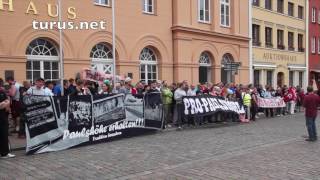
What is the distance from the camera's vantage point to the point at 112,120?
1335 cm

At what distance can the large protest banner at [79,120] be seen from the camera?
1129 cm

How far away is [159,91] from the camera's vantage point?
633 inches

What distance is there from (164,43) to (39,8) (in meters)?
8.02

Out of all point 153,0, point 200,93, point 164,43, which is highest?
point 153,0

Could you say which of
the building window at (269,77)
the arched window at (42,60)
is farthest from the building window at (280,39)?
the arched window at (42,60)

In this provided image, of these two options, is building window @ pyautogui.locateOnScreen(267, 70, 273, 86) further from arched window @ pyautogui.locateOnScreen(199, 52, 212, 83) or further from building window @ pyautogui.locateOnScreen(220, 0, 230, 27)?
arched window @ pyautogui.locateOnScreen(199, 52, 212, 83)

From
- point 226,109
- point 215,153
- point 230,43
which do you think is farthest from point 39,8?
point 230,43

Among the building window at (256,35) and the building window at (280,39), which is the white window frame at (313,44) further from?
the building window at (256,35)

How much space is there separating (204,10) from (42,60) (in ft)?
39.4

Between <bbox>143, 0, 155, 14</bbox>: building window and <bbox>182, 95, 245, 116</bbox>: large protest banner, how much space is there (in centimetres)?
755

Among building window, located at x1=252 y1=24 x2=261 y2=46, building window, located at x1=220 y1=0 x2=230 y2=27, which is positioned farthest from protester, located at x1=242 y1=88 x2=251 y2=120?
building window, located at x1=252 y1=24 x2=261 y2=46

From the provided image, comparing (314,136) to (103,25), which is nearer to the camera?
(314,136)

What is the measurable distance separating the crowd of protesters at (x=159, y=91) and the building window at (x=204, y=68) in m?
4.71

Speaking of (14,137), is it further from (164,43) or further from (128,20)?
(164,43)
